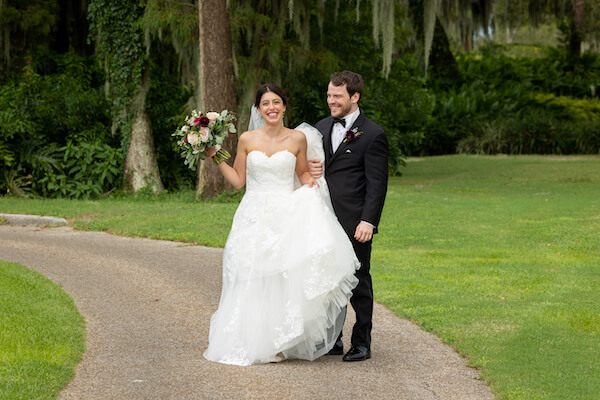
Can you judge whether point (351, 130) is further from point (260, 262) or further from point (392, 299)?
point (392, 299)

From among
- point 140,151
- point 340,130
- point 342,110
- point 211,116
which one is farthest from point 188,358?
point 140,151

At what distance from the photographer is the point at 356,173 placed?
5824 millimetres

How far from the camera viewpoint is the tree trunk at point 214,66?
15562 mm

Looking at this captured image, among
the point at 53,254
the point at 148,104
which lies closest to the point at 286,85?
the point at 148,104

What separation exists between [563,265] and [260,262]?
548 cm

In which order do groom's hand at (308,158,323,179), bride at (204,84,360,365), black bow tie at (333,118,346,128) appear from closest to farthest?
bride at (204,84,360,365)
black bow tie at (333,118,346,128)
groom's hand at (308,158,323,179)

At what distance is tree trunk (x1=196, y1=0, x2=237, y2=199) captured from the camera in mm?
15562

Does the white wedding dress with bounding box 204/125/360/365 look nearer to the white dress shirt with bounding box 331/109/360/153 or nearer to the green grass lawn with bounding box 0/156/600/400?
the white dress shirt with bounding box 331/109/360/153

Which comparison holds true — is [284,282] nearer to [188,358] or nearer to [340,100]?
[188,358]

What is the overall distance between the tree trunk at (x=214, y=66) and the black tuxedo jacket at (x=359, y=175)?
10096mm

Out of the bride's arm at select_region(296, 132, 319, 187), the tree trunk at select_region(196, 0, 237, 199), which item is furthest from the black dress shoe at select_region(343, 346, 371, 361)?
the tree trunk at select_region(196, 0, 237, 199)

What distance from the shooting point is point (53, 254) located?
10852 millimetres

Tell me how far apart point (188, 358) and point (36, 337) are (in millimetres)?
1287

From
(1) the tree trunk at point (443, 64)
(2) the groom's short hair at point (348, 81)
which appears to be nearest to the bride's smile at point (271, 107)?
(2) the groom's short hair at point (348, 81)
